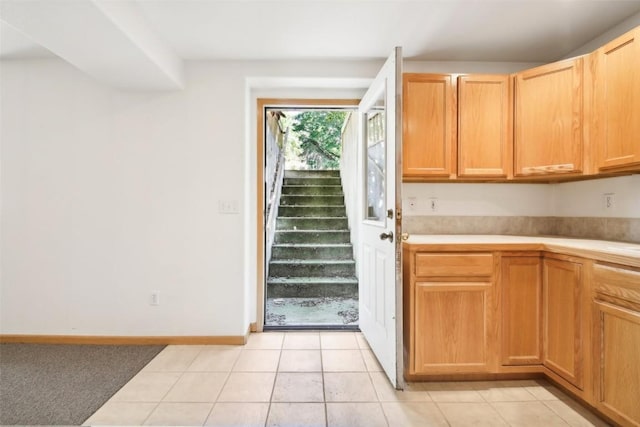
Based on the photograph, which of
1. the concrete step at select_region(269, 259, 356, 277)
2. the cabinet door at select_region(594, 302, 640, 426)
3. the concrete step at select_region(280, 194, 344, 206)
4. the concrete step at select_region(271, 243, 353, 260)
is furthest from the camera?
the concrete step at select_region(280, 194, 344, 206)

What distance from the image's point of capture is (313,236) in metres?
4.71

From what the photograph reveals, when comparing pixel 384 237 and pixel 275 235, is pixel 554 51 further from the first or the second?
pixel 275 235

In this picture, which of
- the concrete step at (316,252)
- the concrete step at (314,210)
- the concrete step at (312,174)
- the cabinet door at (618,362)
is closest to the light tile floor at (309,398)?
the cabinet door at (618,362)

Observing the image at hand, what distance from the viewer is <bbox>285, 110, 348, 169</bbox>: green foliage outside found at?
7688 millimetres

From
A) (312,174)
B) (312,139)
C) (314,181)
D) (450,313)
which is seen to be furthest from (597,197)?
(312,139)

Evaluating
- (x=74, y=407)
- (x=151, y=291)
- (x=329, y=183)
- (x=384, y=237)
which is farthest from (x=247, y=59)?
(x=329, y=183)

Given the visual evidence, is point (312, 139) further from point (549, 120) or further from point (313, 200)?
point (549, 120)

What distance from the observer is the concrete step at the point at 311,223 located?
4.96 meters

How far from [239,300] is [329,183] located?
3.56m

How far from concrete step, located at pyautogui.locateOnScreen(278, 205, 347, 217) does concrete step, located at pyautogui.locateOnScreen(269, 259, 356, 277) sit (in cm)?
121

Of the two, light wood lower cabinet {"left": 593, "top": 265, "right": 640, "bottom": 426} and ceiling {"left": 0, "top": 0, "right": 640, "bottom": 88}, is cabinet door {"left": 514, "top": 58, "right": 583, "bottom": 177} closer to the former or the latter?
ceiling {"left": 0, "top": 0, "right": 640, "bottom": 88}

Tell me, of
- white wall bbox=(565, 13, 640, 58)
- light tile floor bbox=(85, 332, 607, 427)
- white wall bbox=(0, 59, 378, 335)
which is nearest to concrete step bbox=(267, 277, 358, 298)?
white wall bbox=(0, 59, 378, 335)

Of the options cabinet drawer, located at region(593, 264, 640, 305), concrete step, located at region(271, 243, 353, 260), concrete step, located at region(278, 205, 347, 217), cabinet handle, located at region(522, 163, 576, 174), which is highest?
cabinet handle, located at region(522, 163, 576, 174)

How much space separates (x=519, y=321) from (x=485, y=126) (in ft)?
4.55
